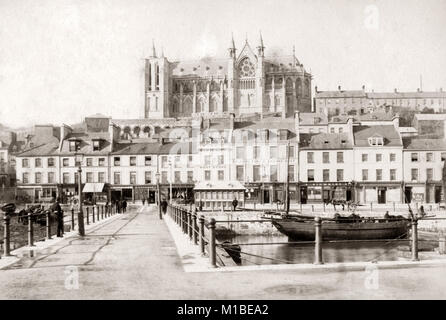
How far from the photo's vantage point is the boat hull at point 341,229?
3294 centimetres

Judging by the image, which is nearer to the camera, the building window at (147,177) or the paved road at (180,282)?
the paved road at (180,282)

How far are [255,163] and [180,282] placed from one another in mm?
50346

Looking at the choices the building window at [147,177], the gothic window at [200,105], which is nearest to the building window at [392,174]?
the building window at [147,177]

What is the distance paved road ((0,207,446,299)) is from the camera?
7988 millimetres

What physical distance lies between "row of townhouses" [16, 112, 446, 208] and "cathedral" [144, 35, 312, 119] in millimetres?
61830

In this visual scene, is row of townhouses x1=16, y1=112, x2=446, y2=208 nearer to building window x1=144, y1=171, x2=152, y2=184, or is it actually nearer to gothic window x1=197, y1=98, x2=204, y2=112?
building window x1=144, y1=171, x2=152, y2=184

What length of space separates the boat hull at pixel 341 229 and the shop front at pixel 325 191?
23.2 meters

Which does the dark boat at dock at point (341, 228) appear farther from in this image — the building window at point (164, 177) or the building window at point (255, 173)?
the building window at point (164, 177)

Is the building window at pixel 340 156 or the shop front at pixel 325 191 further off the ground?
the building window at pixel 340 156

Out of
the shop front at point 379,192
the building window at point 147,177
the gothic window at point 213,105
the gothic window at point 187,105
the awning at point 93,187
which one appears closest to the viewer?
the shop front at point 379,192

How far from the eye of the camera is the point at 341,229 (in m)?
32.8

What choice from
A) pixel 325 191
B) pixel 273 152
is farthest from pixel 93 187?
pixel 325 191

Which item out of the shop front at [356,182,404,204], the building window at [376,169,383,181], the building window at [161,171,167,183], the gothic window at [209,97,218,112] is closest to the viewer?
the shop front at [356,182,404,204]

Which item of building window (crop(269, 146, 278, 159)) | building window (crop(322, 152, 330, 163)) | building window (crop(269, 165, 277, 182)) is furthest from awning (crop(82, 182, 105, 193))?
building window (crop(322, 152, 330, 163))
